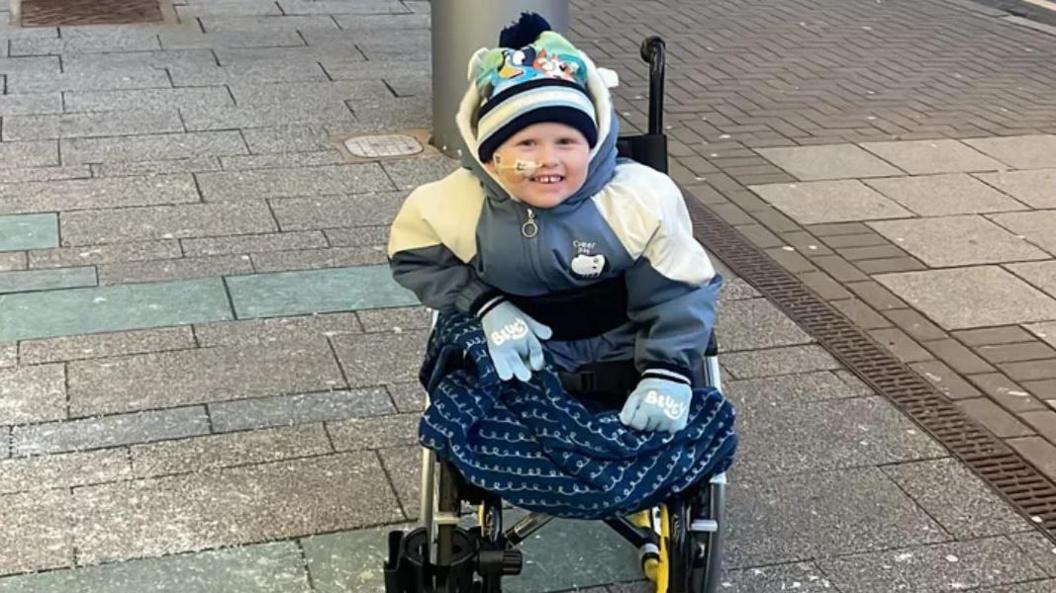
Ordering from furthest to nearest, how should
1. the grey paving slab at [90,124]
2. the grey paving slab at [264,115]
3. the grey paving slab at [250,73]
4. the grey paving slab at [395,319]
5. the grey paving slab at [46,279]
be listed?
1. the grey paving slab at [250,73]
2. the grey paving slab at [264,115]
3. the grey paving slab at [90,124]
4. the grey paving slab at [46,279]
5. the grey paving slab at [395,319]

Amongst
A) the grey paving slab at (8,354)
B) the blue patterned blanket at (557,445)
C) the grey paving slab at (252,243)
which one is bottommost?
the grey paving slab at (252,243)

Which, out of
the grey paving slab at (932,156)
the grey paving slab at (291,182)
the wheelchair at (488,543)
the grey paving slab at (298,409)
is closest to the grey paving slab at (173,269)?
the grey paving slab at (291,182)

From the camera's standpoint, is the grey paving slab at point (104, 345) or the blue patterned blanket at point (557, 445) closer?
the blue patterned blanket at point (557, 445)

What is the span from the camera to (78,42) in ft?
28.0

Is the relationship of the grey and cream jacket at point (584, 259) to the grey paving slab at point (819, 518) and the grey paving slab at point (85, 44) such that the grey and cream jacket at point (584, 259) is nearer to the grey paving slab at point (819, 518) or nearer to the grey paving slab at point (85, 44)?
the grey paving slab at point (819, 518)

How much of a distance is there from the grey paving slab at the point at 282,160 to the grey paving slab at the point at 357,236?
3.04 ft

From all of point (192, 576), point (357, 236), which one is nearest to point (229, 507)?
point (192, 576)

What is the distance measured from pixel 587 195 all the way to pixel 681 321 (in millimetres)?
310

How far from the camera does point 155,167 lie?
6309mm

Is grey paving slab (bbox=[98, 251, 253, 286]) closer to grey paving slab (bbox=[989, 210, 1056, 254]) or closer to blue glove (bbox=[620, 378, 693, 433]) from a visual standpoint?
blue glove (bbox=[620, 378, 693, 433])

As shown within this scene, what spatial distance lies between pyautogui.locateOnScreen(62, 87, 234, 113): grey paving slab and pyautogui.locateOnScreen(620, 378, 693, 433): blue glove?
5247 millimetres

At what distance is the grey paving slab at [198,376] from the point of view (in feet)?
13.7

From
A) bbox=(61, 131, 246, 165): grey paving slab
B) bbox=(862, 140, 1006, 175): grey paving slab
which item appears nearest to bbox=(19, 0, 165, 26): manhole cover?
bbox=(61, 131, 246, 165): grey paving slab

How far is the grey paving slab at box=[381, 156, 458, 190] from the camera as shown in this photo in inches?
248
